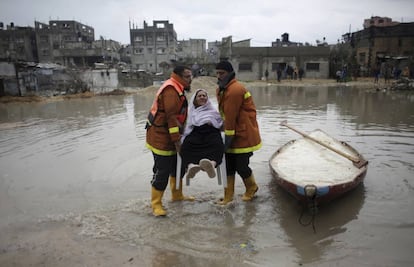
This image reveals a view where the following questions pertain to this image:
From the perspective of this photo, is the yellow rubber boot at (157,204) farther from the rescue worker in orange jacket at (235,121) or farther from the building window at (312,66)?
the building window at (312,66)

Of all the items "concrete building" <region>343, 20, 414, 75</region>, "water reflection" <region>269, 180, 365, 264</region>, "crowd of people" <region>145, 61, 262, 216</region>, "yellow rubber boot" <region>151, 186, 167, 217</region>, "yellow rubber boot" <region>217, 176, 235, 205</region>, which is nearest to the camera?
"water reflection" <region>269, 180, 365, 264</region>

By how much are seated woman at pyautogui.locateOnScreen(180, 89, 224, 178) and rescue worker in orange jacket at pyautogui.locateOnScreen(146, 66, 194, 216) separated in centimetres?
13

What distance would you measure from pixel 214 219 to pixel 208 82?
25670mm

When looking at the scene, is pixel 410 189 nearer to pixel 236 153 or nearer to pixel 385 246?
pixel 385 246

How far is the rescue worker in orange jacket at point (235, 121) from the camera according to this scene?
13.5 ft

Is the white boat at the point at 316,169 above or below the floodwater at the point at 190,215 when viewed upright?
above

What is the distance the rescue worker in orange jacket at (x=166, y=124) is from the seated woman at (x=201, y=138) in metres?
0.13

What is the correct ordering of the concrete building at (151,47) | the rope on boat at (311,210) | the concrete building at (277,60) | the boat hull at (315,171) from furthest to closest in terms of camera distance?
the concrete building at (151,47)
the concrete building at (277,60)
the boat hull at (315,171)
the rope on boat at (311,210)

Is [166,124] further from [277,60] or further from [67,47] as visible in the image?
[67,47]

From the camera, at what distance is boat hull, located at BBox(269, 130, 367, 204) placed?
3.87m

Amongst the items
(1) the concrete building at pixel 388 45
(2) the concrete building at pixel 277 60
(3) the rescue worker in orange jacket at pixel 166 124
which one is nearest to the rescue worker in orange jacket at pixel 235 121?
(3) the rescue worker in orange jacket at pixel 166 124

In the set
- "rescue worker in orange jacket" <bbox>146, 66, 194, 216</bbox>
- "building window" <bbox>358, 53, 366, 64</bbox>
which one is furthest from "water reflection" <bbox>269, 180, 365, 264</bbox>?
"building window" <bbox>358, 53, 366, 64</bbox>

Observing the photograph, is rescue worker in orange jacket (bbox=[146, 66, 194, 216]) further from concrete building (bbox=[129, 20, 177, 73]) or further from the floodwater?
concrete building (bbox=[129, 20, 177, 73])

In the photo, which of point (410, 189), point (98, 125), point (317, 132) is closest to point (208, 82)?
point (98, 125)
